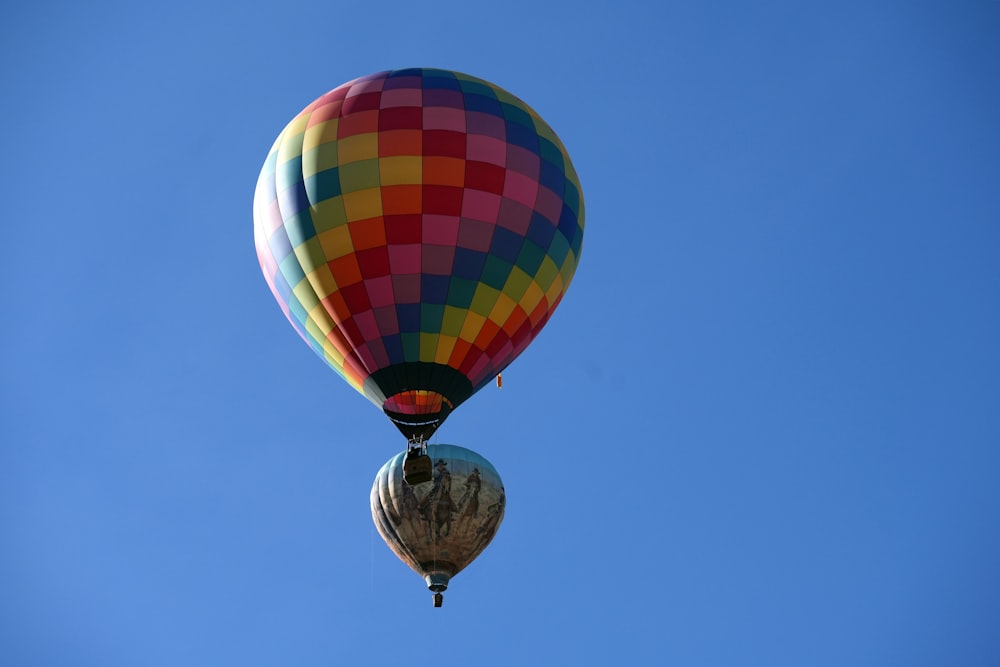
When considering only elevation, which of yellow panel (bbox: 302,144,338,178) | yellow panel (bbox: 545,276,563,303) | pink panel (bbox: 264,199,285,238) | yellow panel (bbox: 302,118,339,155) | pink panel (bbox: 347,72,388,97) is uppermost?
pink panel (bbox: 347,72,388,97)

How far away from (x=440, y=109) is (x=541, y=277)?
7.45ft

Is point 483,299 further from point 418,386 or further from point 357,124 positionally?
point 357,124

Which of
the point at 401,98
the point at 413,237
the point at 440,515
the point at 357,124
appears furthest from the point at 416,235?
the point at 440,515

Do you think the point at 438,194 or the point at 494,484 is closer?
the point at 438,194

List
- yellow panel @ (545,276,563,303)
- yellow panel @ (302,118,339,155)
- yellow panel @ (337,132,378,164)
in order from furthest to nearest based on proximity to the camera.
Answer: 1. yellow panel @ (545,276,563,303)
2. yellow panel @ (302,118,339,155)
3. yellow panel @ (337,132,378,164)

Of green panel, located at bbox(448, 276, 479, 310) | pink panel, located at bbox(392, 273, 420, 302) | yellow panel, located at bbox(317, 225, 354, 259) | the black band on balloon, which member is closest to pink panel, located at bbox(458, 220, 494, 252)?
green panel, located at bbox(448, 276, 479, 310)

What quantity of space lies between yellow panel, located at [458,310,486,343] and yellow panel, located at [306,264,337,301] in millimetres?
1526

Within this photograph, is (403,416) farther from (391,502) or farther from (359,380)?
(391,502)

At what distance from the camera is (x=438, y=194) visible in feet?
57.8

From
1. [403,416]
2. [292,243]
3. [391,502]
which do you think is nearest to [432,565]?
[391,502]

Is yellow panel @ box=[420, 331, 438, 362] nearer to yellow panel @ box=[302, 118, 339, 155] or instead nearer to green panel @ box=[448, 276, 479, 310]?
green panel @ box=[448, 276, 479, 310]

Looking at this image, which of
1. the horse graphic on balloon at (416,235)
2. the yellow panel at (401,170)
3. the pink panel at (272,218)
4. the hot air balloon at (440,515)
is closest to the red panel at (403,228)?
the horse graphic on balloon at (416,235)

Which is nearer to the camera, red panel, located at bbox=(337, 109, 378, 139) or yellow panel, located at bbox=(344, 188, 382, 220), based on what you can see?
yellow panel, located at bbox=(344, 188, 382, 220)

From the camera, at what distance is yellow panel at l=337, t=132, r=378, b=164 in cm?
1778
